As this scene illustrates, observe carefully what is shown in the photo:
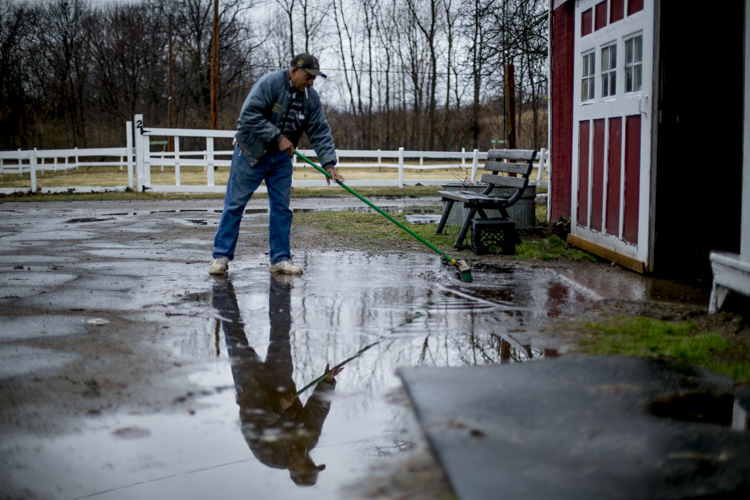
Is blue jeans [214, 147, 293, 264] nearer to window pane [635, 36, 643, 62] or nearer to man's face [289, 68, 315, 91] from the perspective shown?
man's face [289, 68, 315, 91]

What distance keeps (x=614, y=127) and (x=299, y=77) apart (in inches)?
124

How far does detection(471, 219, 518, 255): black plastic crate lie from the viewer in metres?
7.57

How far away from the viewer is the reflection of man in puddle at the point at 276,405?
276 centimetres

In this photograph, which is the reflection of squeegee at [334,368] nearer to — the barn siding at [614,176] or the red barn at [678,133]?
the red barn at [678,133]

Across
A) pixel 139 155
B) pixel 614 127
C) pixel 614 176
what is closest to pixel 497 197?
pixel 614 176

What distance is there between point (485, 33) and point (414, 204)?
8207 millimetres

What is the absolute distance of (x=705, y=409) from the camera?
319 cm

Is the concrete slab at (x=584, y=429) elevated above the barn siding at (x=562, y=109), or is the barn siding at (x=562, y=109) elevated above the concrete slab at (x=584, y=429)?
the barn siding at (x=562, y=109)

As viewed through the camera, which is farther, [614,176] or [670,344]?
[614,176]

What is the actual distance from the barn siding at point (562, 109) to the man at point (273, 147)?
13.5 ft

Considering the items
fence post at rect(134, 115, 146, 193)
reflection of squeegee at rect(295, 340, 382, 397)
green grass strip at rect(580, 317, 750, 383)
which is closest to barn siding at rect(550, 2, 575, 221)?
green grass strip at rect(580, 317, 750, 383)

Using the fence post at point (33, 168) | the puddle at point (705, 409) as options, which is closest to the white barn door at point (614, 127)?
the puddle at point (705, 409)

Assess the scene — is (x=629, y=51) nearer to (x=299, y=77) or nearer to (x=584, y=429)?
(x=299, y=77)

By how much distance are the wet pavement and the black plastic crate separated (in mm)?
453
